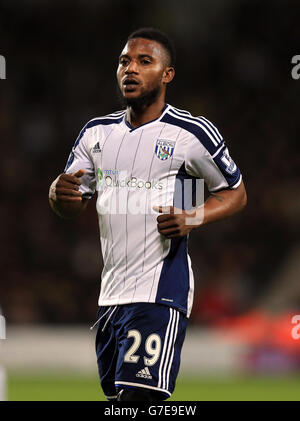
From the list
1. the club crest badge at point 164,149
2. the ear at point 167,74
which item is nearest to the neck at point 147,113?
the ear at point 167,74

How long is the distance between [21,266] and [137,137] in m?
9.16

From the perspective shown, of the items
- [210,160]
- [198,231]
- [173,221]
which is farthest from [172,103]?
[173,221]

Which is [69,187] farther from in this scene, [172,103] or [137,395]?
[172,103]

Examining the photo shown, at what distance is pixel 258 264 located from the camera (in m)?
13.0

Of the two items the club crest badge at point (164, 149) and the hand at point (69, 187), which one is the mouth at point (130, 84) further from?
the hand at point (69, 187)

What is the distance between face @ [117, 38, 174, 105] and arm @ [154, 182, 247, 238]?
67 centimetres

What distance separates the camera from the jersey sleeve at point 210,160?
4465mm

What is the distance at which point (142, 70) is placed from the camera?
453 cm

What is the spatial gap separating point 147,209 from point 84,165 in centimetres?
52

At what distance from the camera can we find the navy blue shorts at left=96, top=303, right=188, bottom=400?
4.25 m

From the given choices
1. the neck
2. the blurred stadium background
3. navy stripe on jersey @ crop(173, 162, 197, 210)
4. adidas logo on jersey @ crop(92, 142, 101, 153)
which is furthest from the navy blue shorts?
the blurred stadium background

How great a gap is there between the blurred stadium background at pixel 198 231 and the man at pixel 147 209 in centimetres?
Result: 461

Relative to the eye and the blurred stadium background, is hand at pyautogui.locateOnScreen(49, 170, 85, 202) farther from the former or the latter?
the blurred stadium background

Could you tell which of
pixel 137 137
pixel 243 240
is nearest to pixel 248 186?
pixel 243 240
